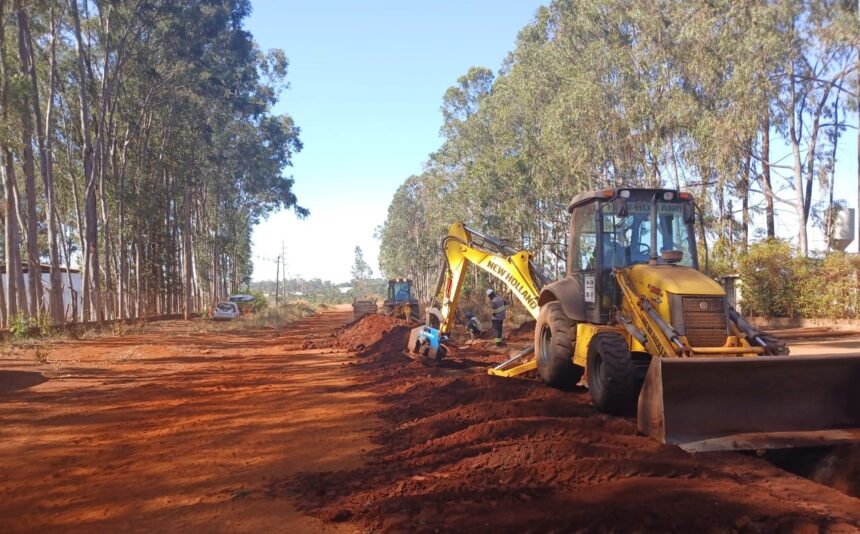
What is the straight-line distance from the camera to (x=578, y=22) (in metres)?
35.5

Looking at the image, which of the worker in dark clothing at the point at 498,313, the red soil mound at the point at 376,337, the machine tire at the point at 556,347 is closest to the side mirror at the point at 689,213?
the machine tire at the point at 556,347

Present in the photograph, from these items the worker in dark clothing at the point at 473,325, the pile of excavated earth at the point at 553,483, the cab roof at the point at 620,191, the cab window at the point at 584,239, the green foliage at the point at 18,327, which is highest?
the cab roof at the point at 620,191

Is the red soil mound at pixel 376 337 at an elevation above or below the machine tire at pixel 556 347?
below

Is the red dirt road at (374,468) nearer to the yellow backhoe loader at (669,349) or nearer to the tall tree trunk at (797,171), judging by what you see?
the yellow backhoe loader at (669,349)

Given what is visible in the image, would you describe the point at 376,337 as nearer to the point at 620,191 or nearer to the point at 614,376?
the point at 620,191

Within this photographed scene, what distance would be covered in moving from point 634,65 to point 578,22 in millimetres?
5239

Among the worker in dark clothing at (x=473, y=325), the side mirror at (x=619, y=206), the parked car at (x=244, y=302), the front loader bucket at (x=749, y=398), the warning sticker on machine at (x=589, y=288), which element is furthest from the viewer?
the parked car at (x=244, y=302)

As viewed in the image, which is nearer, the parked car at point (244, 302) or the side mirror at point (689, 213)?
the side mirror at point (689, 213)

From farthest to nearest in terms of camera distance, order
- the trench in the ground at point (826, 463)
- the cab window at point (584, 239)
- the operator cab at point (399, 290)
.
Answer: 1. the operator cab at point (399, 290)
2. the cab window at point (584, 239)
3. the trench in the ground at point (826, 463)

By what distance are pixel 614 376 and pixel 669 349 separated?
27.2 inches

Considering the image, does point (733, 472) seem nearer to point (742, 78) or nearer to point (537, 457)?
point (537, 457)

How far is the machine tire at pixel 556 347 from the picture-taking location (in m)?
9.41

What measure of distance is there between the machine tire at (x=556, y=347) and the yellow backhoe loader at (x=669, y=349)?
2 cm

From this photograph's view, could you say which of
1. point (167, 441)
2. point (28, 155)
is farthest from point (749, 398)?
point (28, 155)
